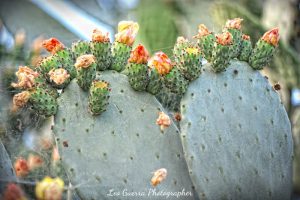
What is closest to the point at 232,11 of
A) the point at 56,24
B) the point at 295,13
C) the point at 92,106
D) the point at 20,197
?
the point at 295,13

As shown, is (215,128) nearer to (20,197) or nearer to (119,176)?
(119,176)

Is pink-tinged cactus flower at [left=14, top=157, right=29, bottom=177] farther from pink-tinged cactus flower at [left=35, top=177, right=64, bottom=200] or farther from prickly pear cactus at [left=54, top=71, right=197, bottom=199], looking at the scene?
pink-tinged cactus flower at [left=35, top=177, right=64, bottom=200]

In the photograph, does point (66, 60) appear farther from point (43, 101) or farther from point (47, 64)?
point (43, 101)

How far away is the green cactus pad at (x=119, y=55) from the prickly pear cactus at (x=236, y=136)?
305 millimetres

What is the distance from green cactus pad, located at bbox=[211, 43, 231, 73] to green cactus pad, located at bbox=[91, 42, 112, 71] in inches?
17.4

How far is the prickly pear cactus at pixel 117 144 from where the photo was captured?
2.94 metres

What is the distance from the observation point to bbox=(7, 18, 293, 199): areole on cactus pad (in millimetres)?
2969

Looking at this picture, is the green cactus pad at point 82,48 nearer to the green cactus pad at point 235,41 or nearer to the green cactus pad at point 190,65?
the green cactus pad at point 190,65

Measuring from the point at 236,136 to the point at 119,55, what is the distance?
0.59m

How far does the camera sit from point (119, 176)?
9.73 ft

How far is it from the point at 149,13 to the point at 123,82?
12.7ft

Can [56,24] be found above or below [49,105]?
above

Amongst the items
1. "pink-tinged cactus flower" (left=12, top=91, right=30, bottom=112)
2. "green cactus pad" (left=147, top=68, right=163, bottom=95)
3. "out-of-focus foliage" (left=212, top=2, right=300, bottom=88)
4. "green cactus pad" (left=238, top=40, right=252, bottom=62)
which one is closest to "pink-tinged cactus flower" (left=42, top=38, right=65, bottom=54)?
"pink-tinged cactus flower" (left=12, top=91, right=30, bottom=112)

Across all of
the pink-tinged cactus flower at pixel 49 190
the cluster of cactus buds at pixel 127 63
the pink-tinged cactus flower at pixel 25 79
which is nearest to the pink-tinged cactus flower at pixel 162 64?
the cluster of cactus buds at pixel 127 63
